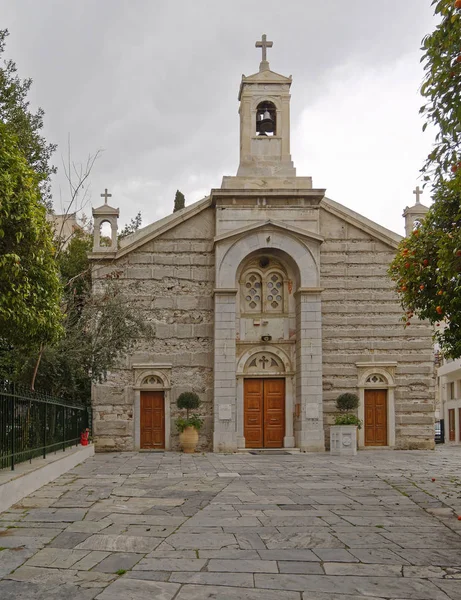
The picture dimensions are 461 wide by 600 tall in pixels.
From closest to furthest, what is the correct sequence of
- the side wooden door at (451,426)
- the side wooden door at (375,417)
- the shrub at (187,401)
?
the shrub at (187,401) → the side wooden door at (375,417) → the side wooden door at (451,426)

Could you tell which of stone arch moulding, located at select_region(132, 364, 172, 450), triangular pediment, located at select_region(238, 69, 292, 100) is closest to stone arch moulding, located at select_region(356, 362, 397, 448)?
stone arch moulding, located at select_region(132, 364, 172, 450)

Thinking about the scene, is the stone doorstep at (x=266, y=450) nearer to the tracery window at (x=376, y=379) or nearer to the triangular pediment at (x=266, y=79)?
the tracery window at (x=376, y=379)

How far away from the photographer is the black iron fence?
11492 mm

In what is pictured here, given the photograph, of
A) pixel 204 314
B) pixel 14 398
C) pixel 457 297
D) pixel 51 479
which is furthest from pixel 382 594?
pixel 204 314

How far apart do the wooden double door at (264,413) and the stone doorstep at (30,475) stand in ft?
27.5

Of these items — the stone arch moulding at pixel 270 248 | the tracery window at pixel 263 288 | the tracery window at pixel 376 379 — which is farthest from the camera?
the tracery window at pixel 263 288

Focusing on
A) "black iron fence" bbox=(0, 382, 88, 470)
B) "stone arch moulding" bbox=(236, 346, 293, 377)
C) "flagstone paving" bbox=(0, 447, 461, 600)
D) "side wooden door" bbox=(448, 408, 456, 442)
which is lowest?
"side wooden door" bbox=(448, 408, 456, 442)

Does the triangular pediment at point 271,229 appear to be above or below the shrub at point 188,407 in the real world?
above

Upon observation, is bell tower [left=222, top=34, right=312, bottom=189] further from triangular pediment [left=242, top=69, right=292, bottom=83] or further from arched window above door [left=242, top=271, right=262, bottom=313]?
arched window above door [left=242, top=271, right=262, bottom=313]

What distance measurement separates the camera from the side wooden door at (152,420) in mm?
23938

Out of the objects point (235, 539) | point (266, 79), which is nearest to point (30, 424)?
point (235, 539)

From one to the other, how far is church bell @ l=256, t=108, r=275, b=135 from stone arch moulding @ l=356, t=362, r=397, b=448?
30.1 feet

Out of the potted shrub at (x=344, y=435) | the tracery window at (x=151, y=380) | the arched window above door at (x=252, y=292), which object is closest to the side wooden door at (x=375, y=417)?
the potted shrub at (x=344, y=435)

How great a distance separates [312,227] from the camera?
80.6ft
